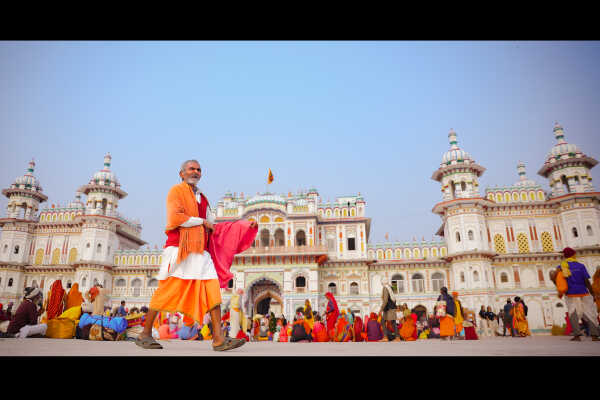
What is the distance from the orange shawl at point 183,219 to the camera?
12.7ft

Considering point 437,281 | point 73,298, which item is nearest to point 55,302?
point 73,298

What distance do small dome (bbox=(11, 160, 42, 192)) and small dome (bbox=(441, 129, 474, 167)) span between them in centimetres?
2834

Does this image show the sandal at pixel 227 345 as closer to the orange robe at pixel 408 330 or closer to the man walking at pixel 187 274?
the man walking at pixel 187 274

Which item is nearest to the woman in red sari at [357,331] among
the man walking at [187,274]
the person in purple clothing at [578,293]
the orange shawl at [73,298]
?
the person in purple clothing at [578,293]

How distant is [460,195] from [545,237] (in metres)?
5.23

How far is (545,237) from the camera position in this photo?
72.5 feet

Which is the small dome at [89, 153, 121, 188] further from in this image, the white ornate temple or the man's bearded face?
the man's bearded face

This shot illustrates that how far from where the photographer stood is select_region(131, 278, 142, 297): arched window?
84.8 ft

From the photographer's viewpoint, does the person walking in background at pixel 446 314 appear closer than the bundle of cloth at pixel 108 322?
No

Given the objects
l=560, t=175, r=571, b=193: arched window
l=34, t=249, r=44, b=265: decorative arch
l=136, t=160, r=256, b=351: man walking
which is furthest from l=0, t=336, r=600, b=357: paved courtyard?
l=34, t=249, r=44, b=265: decorative arch

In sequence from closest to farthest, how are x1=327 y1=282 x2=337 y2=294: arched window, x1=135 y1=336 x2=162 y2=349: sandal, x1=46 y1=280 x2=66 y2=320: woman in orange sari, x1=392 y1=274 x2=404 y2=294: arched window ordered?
x1=135 y1=336 x2=162 y2=349: sandal → x1=46 y1=280 x2=66 y2=320: woman in orange sari → x1=392 y1=274 x2=404 y2=294: arched window → x1=327 y1=282 x2=337 y2=294: arched window

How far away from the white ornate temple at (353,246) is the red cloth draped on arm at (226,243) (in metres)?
18.6
